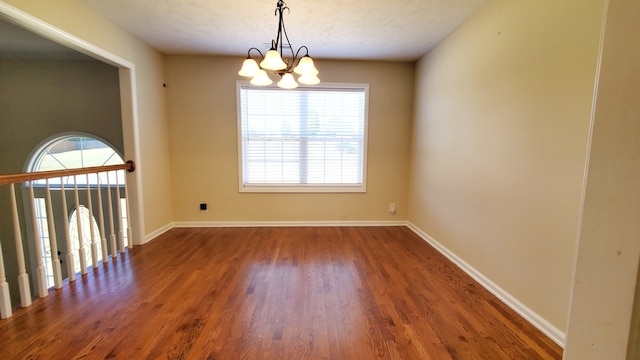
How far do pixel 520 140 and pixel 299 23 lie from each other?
7.39ft

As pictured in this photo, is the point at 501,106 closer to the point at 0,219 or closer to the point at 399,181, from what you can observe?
the point at 399,181

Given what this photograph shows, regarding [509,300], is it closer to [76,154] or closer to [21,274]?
[21,274]

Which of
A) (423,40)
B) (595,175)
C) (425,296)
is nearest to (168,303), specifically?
(425,296)

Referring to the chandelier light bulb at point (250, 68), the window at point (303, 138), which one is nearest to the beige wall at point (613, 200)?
the chandelier light bulb at point (250, 68)

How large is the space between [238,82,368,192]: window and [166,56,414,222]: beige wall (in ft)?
0.43

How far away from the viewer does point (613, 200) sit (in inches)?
17.3

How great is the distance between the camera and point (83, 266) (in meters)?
2.40

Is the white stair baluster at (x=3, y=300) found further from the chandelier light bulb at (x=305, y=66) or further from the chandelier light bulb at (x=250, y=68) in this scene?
the chandelier light bulb at (x=305, y=66)

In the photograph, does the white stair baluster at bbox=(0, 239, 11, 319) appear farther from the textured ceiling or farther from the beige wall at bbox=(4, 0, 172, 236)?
the textured ceiling

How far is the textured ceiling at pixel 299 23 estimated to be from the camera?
2320 millimetres

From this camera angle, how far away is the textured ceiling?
2320 millimetres

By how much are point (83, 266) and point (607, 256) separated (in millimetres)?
3397

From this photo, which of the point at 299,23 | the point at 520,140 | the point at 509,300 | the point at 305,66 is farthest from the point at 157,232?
the point at 520,140

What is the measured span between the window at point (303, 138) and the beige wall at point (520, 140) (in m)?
1.29
